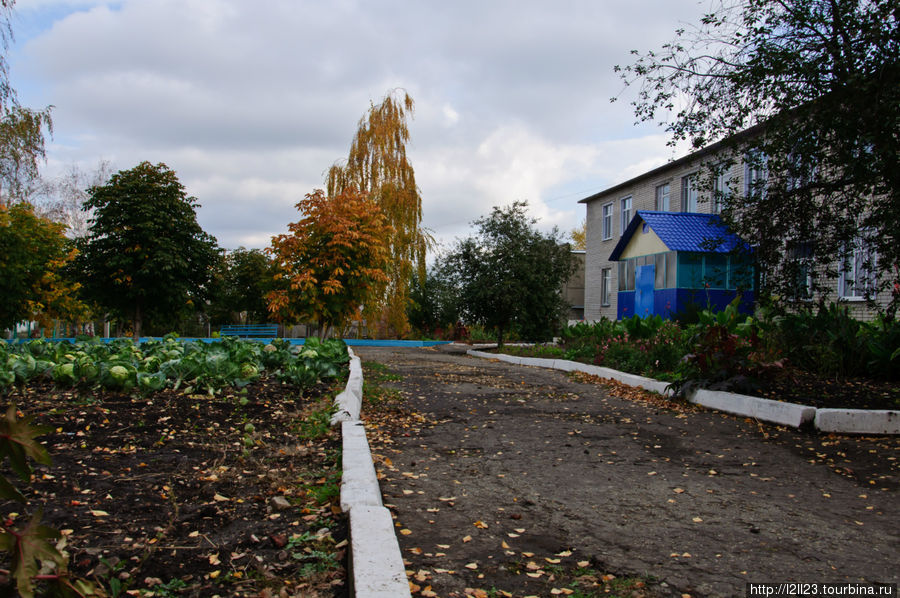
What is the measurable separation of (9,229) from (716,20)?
18.7 meters

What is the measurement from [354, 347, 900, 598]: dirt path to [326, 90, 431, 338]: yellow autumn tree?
772 inches

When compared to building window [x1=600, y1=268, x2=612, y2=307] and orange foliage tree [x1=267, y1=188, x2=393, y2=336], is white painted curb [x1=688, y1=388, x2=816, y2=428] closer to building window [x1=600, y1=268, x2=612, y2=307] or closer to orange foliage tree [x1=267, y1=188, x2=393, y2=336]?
orange foliage tree [x1=267, y1=188, x2=393, y2=336]

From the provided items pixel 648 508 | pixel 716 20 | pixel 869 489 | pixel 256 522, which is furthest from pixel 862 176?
pixel 256 522

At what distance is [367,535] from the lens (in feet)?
8.29

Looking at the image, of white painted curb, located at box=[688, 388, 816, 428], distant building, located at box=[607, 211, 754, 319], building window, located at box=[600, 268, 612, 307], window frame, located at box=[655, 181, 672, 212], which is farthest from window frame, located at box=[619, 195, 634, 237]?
white painted curb, located at box=[688, 388, 816, 428]

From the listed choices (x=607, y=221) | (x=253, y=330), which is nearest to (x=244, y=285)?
(x=253, y=330)

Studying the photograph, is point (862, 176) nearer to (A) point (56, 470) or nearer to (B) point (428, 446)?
(B) point (428, 446)

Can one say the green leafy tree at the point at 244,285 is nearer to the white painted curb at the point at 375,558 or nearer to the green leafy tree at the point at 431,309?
the green leafy tree at the point at 431,309

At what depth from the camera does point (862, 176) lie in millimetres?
6262

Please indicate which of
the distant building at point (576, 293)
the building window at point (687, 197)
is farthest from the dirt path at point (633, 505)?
the distant building at point (576, 293)

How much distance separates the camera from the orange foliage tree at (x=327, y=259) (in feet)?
49.7

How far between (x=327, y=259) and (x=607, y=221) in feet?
64.8

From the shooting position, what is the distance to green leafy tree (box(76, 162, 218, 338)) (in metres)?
17.9

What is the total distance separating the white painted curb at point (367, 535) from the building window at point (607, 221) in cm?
2830
